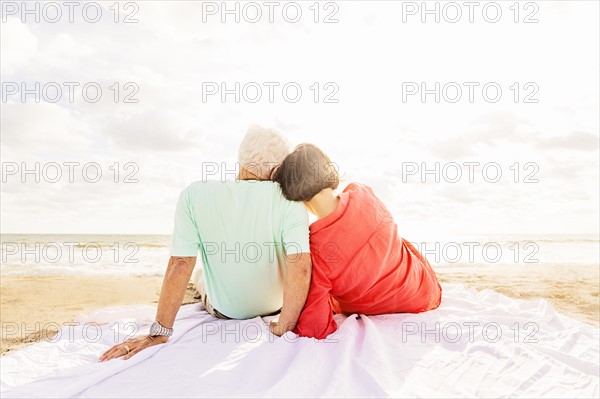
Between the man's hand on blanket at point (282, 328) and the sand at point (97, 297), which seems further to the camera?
the sand at point (97, 297)

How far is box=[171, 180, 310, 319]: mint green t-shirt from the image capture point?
2566 millimetres

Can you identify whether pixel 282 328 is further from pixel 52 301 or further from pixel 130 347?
pixel 52 301

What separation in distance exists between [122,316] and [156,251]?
13840 mm

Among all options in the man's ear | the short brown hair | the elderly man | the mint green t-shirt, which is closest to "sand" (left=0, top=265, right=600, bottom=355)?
the elderly man

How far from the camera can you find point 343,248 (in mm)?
2646

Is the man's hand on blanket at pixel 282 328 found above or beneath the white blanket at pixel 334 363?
above

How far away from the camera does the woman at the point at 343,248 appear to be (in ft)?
8.36

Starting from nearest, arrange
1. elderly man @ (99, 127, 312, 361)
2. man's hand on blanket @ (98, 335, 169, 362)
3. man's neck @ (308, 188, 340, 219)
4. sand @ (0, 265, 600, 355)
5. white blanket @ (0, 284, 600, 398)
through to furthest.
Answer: white blanket @ (0, 284, 600, 398)
man's hand on blanket @ (98, 335, 169, 362)
elderly man @ (99, 127, 312, 361)
man's neck @ (308, 188, 340, 219)
sand @ (0, 265, 600, 355)

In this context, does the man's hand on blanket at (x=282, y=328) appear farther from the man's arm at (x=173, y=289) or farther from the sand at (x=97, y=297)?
the sand at (x=97, y=297)

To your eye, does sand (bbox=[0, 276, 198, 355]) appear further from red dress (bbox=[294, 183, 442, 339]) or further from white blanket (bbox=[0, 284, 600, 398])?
red dress (bbox=[294, 183, 442, 339])

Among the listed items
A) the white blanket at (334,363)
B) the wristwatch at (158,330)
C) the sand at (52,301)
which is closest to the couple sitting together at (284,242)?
the wristwatch at (158,330)

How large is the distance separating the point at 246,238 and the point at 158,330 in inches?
27.6

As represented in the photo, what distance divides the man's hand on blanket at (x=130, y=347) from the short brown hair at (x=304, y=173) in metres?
1.08

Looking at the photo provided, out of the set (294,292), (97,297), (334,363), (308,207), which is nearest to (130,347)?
(294,292)
